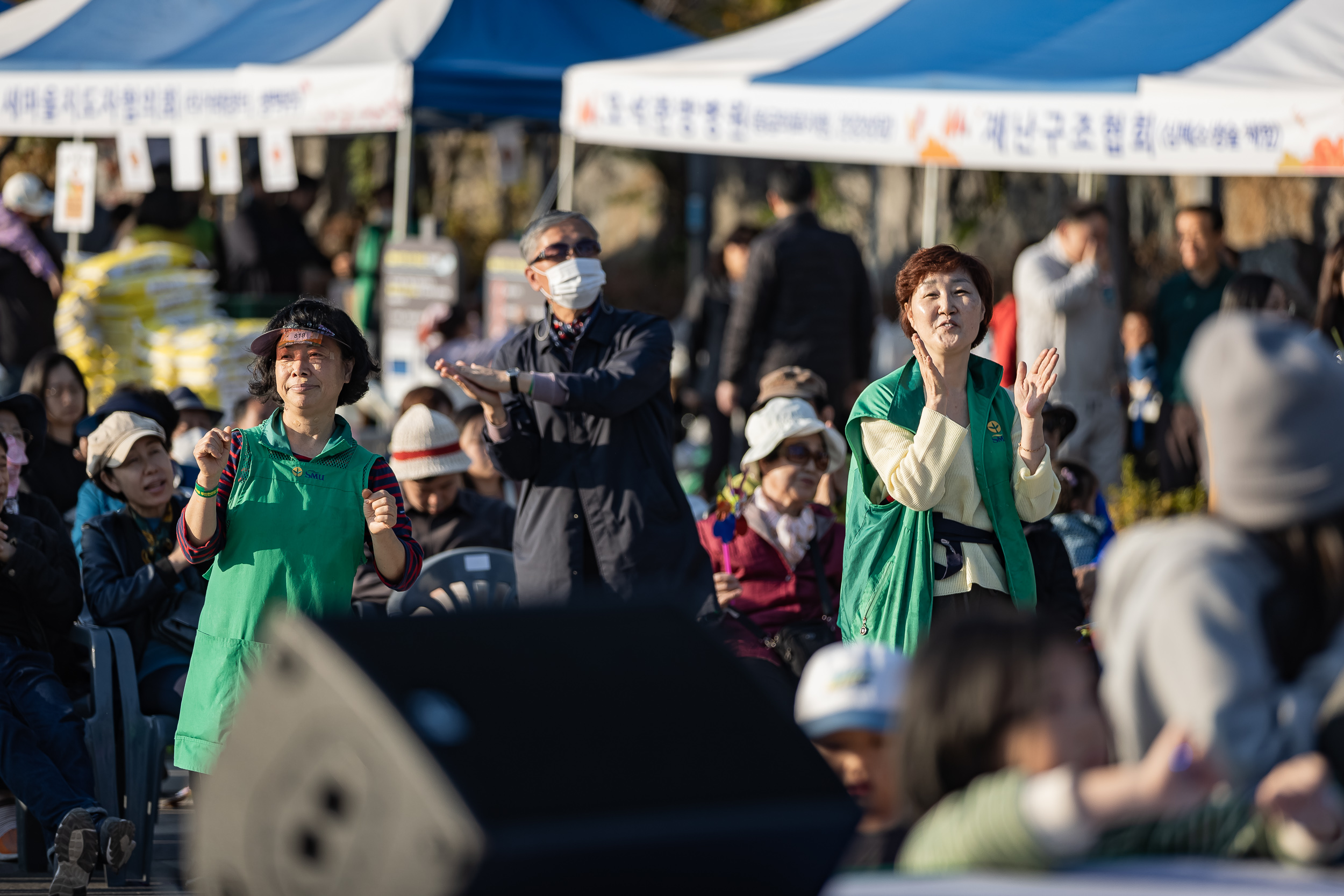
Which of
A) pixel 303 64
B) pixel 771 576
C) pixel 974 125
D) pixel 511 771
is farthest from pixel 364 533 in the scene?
pixel 303 64

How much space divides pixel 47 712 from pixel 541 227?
199 cm

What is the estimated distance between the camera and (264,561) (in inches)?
151

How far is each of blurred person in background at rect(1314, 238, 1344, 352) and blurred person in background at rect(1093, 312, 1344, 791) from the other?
143 inches

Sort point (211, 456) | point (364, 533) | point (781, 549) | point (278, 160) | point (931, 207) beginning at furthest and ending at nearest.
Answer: point (278, 160) < point (931, 207) < point (781, 549) < point (364, 533) < point (211, 456)

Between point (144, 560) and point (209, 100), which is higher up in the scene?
point (209, 100)

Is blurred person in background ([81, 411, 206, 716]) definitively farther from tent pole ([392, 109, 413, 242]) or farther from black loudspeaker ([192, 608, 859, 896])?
tent pole ([392, 109, 413, 242])

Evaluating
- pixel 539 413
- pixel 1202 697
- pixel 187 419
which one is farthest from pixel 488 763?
pixel 187 419

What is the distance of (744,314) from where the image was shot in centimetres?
825

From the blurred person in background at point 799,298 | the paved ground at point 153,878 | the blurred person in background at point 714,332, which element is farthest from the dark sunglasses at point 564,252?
the blurred person in background at point 714,332

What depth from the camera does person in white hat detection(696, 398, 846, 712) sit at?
5211 millimetres

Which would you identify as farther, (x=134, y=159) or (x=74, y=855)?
(x=134, y=159)

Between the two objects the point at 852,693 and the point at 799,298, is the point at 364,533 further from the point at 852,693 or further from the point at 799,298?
the point at 799,298

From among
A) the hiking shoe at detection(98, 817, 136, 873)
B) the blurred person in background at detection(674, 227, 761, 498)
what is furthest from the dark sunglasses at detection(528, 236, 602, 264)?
the blurred person in background at detection(674, 227, 761, 498)

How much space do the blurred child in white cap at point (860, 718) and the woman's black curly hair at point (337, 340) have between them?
72.4 inches
